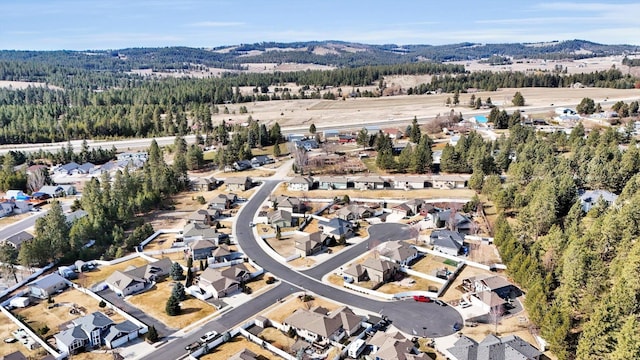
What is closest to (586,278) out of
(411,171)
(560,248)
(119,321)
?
(560,248)

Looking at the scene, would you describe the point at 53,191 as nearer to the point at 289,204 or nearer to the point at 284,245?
the point at 289,204

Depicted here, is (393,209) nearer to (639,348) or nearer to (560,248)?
(560,248)

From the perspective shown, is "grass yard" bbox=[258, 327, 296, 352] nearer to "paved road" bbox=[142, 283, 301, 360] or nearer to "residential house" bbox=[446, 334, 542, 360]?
"paved road" bbox=[142, 283, 301, 360]

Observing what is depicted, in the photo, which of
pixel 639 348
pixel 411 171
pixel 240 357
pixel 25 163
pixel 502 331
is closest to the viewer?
pixel 639 348

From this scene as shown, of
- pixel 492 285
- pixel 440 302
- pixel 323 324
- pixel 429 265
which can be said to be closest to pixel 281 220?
pixel 429 265

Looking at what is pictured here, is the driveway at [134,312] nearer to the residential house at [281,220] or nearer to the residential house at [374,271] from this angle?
the residential house at [374,271]
